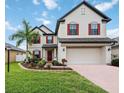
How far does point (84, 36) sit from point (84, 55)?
4.13ft

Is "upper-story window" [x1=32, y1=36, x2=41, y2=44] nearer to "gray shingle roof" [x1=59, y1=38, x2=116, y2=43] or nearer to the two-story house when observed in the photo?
the two-story house

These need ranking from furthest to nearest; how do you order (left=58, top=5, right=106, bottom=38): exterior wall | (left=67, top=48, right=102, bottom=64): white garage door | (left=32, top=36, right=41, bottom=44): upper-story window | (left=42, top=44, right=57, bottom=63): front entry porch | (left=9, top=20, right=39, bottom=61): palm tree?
(left=42, top=44, right=57, bottom=63): front entry porch
(left=32, top=36, right=41, bottom=44): upper-story window
(left=9, top=20, right=39, bottom=61): palm tree
(left=58, top=5, right=106, bottom=38): exterior wall
(left=67, top=48, right=102, bottom=64): white garage door

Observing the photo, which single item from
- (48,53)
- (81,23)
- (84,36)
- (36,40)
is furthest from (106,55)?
(36,40)

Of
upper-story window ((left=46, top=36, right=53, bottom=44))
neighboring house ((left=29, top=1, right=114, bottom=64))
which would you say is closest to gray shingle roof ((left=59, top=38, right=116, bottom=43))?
neighboring house ((left=29, top=1, right=114, bottom=64))

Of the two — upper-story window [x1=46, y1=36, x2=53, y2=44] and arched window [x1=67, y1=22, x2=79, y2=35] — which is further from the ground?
arched window [x1=67, y1=22, x2=79, y2=35]

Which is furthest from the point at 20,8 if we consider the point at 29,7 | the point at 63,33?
the point at 63,33

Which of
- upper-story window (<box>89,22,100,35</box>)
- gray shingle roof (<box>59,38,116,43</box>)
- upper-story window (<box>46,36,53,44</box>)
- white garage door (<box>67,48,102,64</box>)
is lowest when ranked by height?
white garage door (<box>67,48,102,64</box>)

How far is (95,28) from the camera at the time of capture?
13.2m

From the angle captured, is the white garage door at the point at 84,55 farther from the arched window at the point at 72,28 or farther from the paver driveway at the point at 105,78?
the paver driveway at the point at 105,78

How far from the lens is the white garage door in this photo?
1283 centimetres

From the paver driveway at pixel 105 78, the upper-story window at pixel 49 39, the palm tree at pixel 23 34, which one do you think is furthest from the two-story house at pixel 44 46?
the paver driveway at pixel 105 78

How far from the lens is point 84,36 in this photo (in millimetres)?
13172

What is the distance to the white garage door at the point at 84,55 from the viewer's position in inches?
505

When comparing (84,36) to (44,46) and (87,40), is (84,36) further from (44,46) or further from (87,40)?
(44,46)
